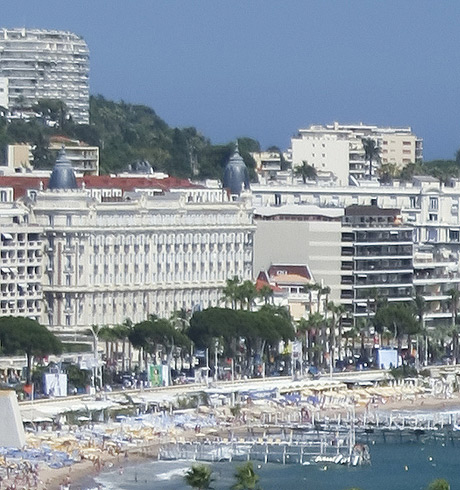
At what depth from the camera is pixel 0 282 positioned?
155750 millimetres

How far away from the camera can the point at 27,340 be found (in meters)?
143

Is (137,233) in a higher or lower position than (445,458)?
higher

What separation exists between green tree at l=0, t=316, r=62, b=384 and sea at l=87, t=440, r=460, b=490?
16825 mm

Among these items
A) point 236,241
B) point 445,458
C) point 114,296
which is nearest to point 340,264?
point 236,241

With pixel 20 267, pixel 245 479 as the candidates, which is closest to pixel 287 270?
pixel 20 267

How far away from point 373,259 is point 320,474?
49453 mm

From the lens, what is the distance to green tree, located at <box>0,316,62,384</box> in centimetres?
14312

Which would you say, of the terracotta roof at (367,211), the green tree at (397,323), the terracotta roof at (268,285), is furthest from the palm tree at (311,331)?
the terracotta roof at (367,211)

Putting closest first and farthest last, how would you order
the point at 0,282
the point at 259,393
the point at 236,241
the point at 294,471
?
the point at 294,471 → the point at 259,393 → the point at 0,282 → the point at 236,241

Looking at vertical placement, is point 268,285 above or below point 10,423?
above

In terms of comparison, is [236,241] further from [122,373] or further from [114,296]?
[122,373]

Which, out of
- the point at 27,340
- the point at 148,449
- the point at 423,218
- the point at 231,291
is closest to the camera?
the point at 148,449

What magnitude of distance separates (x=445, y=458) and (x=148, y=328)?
21.6 m

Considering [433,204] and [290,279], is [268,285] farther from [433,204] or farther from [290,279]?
[433,204]
